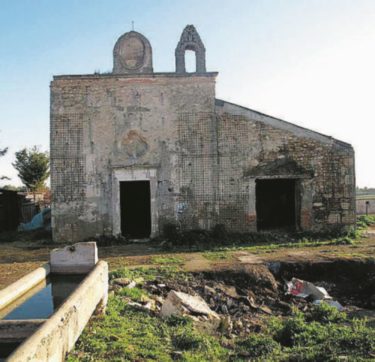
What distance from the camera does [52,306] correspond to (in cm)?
627

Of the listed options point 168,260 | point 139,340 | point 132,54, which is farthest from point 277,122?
point 139,340

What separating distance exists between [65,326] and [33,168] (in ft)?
104

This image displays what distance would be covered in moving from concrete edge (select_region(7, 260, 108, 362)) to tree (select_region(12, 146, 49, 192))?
A: 29.2 metres

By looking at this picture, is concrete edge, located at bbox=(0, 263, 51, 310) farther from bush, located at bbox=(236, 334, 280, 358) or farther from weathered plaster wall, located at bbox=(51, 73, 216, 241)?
weathered plaster wall, located at bbox=(51, 73, 216, 241)

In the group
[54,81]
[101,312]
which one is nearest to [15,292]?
[101,312]

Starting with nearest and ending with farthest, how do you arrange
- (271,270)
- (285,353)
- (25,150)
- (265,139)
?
(285,353)
(271,270)
(265,139)
(25,150)

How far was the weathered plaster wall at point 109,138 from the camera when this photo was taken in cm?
1462

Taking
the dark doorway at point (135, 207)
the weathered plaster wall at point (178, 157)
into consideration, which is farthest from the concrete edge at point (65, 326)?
→ the dark doorway at point (135, 207)

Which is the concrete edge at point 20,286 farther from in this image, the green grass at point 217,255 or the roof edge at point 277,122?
the roof edge at point 277,122

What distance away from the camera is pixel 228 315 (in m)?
7.54

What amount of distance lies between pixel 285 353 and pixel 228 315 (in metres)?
2.28

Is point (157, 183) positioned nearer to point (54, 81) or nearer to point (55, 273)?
point (54, 81)

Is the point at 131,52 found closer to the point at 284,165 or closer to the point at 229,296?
the point at 284,165

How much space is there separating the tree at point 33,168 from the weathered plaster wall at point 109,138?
20.2 m
